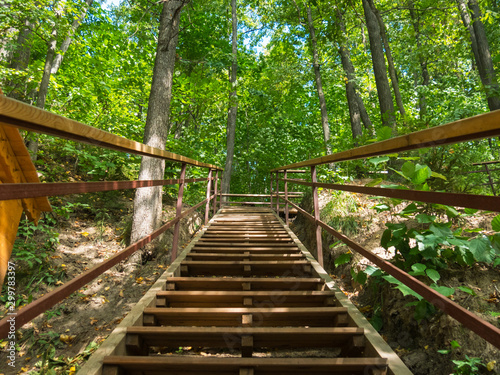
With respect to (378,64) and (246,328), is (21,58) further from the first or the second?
(378,64)

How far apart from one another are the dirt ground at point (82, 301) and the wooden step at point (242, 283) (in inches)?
60.6

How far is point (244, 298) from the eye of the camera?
2287 mm

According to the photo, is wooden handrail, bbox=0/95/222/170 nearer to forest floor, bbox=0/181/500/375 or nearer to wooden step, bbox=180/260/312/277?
wooden step, bbox=180/260/312/277

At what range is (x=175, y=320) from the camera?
6.85ft

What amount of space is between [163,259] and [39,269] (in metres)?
1.86

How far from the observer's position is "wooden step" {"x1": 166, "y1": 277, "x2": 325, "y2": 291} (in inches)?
102

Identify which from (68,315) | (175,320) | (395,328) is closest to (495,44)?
(395,328)

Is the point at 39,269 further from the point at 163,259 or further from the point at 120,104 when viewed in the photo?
the point at 120,104

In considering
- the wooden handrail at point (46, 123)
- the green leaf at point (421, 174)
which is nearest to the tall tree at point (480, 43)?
the green leaf at point (421, 174)

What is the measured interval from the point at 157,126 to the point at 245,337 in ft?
15.1

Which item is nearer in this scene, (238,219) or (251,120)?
(238,219)

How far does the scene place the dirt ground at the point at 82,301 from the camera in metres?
3.30

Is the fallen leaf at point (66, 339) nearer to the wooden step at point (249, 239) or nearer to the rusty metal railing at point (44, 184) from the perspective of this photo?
the wooden step at point (249, 239)

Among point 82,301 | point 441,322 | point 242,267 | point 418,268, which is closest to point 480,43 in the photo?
point 418,268
